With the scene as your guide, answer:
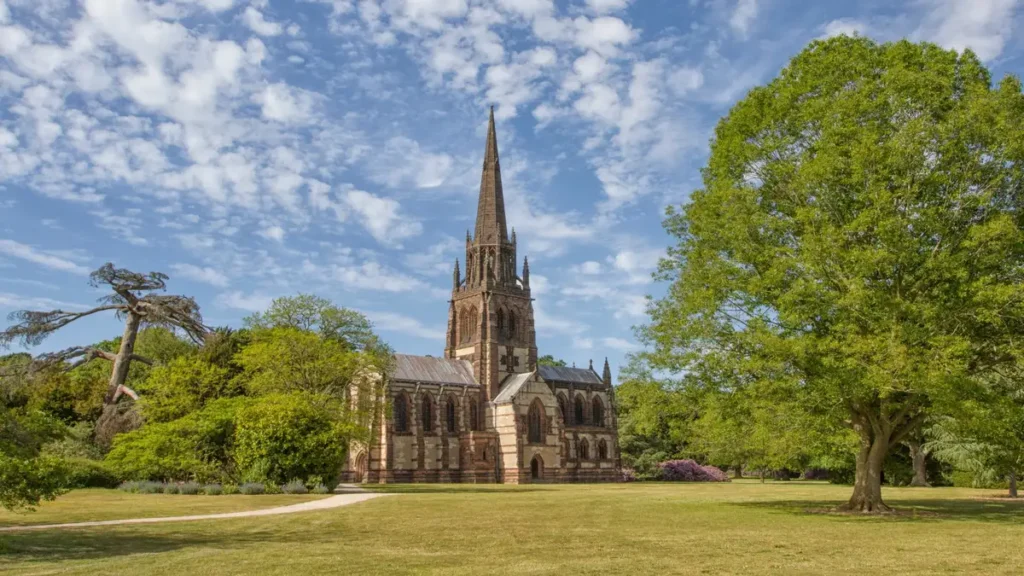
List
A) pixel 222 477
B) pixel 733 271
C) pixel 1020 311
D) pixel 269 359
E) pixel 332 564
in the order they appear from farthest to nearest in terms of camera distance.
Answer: pixel 269 359 → pixel 222 477 → pixel 733 271 → pixel 1020 311 → pixel 332 564

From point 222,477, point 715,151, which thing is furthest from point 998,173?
point 222,477

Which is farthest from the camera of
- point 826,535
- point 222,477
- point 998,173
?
point 222,477

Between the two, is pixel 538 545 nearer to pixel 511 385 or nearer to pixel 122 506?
pixel 122 506

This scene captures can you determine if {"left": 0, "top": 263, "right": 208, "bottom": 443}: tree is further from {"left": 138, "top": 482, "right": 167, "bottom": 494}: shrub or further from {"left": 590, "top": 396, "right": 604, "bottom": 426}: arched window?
{"left": 590, "top": 396, "right": 604, "bottom": 426}: arched window

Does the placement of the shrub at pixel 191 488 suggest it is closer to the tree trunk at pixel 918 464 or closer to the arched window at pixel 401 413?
the arched window at pixel 401 413

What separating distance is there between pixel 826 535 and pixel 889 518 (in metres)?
6.24

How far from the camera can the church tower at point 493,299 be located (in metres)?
77.2

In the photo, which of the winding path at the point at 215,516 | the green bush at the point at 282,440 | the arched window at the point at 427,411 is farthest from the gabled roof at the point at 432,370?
the winding path at the point at 215,516

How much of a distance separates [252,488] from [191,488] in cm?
240

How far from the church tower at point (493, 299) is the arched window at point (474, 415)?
3.79 metres

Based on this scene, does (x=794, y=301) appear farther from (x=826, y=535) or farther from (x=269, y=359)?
(x=269, y=359)

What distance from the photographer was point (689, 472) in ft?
243

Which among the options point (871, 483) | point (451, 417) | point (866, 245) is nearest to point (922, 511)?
point (871, 483)

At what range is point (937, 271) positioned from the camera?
21.8 m
